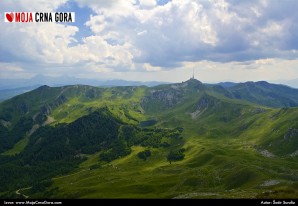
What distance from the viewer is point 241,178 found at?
19425 cm
